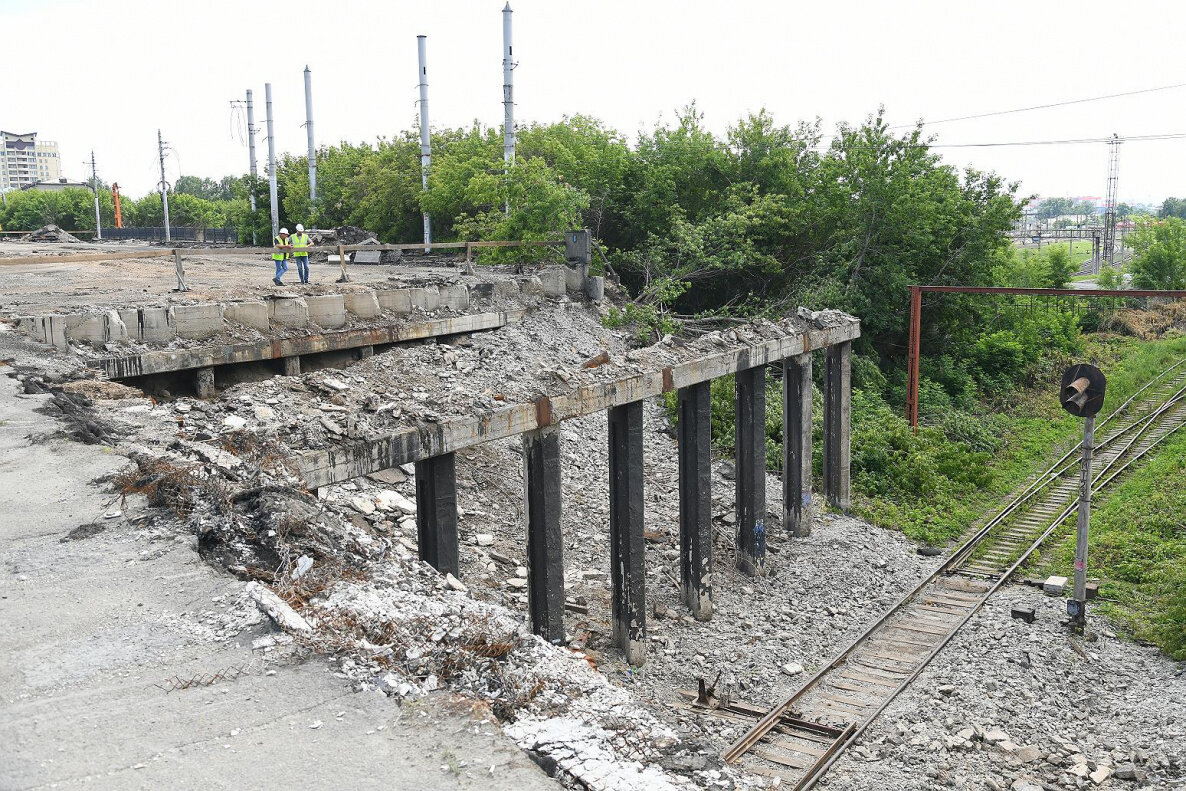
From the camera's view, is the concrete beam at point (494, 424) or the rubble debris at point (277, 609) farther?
the concrete beam at point (494, 424)

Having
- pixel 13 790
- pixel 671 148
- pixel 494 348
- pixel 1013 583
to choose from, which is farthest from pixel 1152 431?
pixel 13 790

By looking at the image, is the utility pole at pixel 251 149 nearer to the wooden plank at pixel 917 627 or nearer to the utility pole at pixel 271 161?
the utility pole at pixel 271 161

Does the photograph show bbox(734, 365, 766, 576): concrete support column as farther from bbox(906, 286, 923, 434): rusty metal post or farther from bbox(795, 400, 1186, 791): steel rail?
bbox(906, 286, 923, 434): rusty metal post

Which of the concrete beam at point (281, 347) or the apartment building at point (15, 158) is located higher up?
the apartment building at point (15, 158)

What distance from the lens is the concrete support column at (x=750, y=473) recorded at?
44.5 feet

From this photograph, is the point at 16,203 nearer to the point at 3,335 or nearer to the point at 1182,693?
the point at 3,335

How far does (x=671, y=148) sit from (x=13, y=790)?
21850 millimetres

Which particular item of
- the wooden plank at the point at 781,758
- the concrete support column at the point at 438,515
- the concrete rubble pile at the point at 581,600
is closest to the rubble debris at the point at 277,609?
the concrete rubble pile at the point at 581,600

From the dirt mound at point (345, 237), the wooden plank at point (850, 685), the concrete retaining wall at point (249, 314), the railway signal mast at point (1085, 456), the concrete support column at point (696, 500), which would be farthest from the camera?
the dirt mound at point (345, 237)

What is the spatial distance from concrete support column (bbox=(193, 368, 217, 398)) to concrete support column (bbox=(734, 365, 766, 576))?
6.97 m

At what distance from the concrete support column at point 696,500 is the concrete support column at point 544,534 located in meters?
2.89

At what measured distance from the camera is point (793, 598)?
12984 mm

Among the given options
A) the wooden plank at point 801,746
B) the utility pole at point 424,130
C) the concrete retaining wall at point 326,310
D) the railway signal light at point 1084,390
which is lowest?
the wooden plank at point 801,746

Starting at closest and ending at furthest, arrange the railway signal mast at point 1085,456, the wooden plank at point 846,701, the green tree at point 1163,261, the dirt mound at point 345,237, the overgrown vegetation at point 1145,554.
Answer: the wooden plank at point 846,701 → the overgrown vegetation at point 1145,554 → the railway signal mast at point 1085,456 → the dirt mound at point 345,237 → the green tree at point 1163,261
